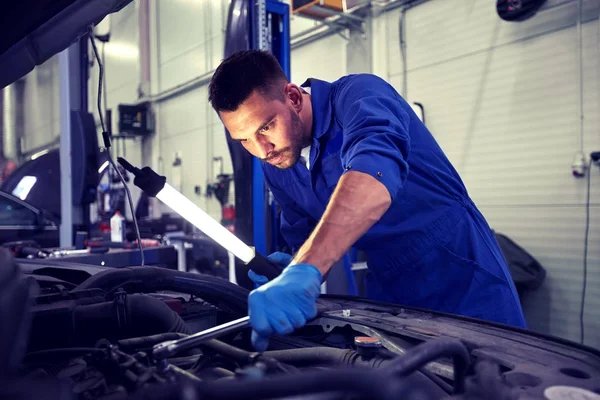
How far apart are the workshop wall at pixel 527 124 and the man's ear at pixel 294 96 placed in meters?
2.48

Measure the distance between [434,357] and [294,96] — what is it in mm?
1014

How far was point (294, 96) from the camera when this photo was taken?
4.82ft

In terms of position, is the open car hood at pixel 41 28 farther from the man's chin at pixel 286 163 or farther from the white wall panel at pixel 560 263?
the white wall panel at pixel 560 263

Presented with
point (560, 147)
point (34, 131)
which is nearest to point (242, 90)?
point (560, 147)

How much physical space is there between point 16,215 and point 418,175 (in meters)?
4.04

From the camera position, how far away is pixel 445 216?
142 cm

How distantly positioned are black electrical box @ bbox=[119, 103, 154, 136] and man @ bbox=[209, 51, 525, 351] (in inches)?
283

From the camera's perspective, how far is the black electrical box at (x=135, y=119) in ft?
26.6

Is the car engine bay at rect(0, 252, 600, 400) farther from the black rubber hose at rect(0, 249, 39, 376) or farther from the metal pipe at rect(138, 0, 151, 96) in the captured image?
the metal pipe at rect(138, 0, 151, 96)

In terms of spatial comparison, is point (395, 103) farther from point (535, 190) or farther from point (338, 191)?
point (535, 190)

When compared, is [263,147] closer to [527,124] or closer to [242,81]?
[242,81]

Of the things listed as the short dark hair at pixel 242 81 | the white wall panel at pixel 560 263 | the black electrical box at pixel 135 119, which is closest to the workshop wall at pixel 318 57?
the white wall panel at pixel 560 263

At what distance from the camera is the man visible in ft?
4.22

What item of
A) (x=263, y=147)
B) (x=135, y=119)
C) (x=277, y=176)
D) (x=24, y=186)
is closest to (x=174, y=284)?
(x=263, y=147)
